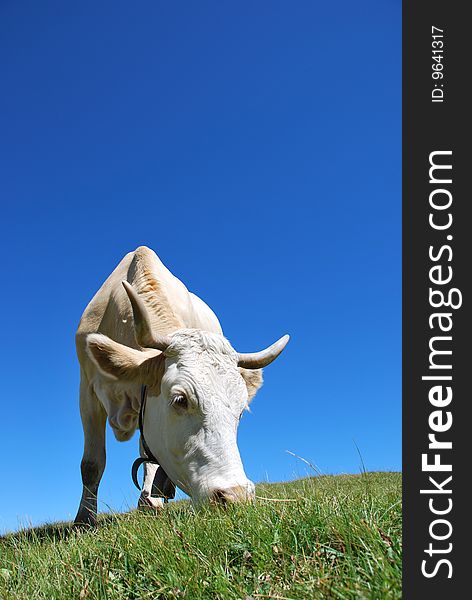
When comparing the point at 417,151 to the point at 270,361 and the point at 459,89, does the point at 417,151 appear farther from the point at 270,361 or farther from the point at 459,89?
the point at 270,361

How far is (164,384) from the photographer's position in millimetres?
6652

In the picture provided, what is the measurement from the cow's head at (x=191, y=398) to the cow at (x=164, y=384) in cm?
1

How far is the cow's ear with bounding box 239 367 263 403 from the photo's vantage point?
780 centimetres

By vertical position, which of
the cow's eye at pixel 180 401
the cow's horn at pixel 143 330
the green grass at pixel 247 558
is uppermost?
the cow's horn at pixel 143 330

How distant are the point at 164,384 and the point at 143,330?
0.73 m

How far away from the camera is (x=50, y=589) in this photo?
3635mm

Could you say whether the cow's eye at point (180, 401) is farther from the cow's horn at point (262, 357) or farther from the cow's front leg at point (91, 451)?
the cow's front leg at point (91, 451)

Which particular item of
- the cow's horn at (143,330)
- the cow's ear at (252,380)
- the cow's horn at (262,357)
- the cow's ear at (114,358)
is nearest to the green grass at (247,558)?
the cow's horn at (143,330)

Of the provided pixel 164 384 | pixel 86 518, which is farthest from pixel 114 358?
pixel 86 518

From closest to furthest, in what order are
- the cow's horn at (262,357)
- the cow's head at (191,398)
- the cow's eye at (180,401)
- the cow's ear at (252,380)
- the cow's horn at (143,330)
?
the cow's head at (191,398), the cow's eye at (180,401), the cow's horn at (143,330), the cow's horn at (262,357), the cow's ear at (252,380)

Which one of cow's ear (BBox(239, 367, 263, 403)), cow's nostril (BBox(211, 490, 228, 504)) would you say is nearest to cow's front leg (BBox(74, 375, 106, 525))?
cow's ear (BBox(239, 367, 263, 403))

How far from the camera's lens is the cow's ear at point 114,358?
23.6 feet

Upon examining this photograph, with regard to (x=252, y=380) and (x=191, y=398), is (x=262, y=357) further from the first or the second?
(x=191, y=398)

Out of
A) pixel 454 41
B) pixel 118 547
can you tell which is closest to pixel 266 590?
pixel 118 547
